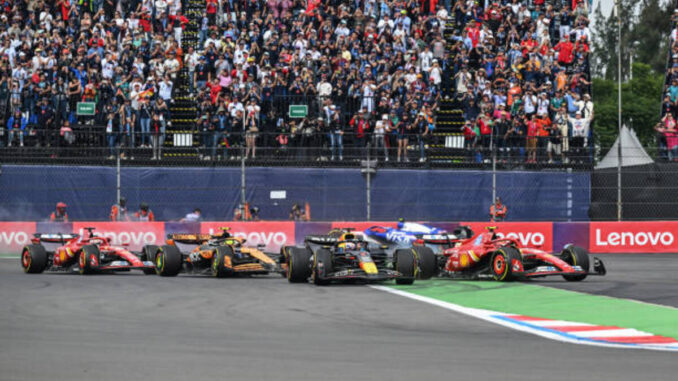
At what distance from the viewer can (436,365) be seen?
8734 mm

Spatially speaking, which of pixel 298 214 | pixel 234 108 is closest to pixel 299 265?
pixel 298 214

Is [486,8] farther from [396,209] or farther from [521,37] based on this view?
[396,209]

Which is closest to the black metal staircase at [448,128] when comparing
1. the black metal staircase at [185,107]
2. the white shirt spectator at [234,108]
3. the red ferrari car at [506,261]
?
the white shirt spectator at [234,108]

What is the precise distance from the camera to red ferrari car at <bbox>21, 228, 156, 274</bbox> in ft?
59.5

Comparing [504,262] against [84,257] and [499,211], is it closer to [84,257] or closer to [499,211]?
[84,257]

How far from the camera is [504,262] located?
16547 mm

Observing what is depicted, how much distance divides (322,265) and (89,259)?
454 cm

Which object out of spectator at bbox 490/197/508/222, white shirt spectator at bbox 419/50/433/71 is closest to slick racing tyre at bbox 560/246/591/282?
spectator at bbox 490/197/508/222

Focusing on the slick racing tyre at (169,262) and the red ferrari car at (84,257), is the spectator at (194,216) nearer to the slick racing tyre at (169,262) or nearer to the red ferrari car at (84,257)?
the red ferrari car at (84,257)

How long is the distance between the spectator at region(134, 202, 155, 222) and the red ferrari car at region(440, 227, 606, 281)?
9.40 m

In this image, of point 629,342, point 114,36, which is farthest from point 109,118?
point 629,342

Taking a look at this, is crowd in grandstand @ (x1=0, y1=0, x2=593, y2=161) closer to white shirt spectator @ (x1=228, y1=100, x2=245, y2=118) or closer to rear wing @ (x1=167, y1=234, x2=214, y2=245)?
white shirt spectator @ (x1=228, y1=100, x2=245, y2=118)

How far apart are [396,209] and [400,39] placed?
6.08 meters

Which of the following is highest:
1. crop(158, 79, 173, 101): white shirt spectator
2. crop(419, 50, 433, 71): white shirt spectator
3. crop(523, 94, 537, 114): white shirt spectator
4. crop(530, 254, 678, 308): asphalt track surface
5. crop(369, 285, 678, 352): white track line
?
crop(419, 50, 433, 71): white shirt spectator
